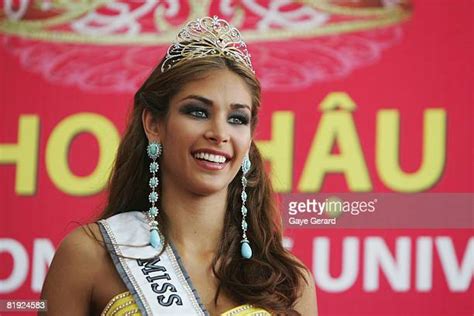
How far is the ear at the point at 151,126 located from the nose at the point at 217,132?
0.16m

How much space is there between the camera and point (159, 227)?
2.47 meters

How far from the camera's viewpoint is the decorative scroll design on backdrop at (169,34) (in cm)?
353

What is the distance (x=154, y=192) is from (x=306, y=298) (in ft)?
1.45

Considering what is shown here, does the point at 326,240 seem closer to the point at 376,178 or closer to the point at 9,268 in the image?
the point at 376,178

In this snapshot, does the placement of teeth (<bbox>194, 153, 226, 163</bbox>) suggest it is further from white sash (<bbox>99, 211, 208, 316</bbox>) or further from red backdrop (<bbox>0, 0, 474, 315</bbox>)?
red backdrop (<bbox>0, 0, 474, 315</bbox>)

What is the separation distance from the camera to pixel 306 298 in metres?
2.54

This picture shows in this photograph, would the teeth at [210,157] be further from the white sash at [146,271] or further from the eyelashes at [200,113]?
the white sash at [146,271]

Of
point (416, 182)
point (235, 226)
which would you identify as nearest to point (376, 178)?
point (416, 182)

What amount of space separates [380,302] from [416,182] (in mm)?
398

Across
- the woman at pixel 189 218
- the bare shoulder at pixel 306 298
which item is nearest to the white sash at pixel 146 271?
the woman at pixel 189 218

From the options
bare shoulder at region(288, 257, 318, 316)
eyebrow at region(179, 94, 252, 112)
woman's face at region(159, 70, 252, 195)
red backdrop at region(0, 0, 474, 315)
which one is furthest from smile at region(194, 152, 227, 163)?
red backdrop at region(0, 0, 474, 315)

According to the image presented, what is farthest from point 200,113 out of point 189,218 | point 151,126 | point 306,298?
point 306,298

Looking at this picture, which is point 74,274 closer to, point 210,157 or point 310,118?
point 210,157

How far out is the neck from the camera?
2436 mm
